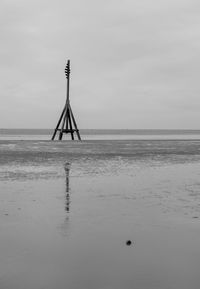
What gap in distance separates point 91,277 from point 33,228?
2948 mm

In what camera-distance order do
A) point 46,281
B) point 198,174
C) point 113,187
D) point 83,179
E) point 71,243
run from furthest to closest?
point 198,174 → point 83,179 → point 113,187 → point 71,243 → point 46,281

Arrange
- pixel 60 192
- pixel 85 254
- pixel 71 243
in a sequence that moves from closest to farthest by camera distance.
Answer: pixel 85 254 < pixel 71 243 < pixel 60 192

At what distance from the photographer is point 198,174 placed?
18.8 meters

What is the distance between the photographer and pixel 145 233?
773 centimetres

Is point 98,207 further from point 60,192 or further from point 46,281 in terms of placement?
point 46,281

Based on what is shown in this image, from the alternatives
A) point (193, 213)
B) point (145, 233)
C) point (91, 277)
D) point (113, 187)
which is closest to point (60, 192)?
point (113, 187)

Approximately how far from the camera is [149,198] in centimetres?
1198

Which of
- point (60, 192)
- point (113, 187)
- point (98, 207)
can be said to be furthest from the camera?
point (113, 187)

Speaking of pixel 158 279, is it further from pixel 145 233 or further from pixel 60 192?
pixel 60 192

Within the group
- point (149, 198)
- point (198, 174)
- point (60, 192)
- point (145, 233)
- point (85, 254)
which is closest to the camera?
point (85, 254)

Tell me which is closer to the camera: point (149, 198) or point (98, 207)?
point (98, 207)

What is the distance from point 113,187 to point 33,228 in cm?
647

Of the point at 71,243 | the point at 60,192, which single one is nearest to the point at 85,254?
the point at 71,243

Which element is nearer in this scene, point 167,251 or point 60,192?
point 167,251
